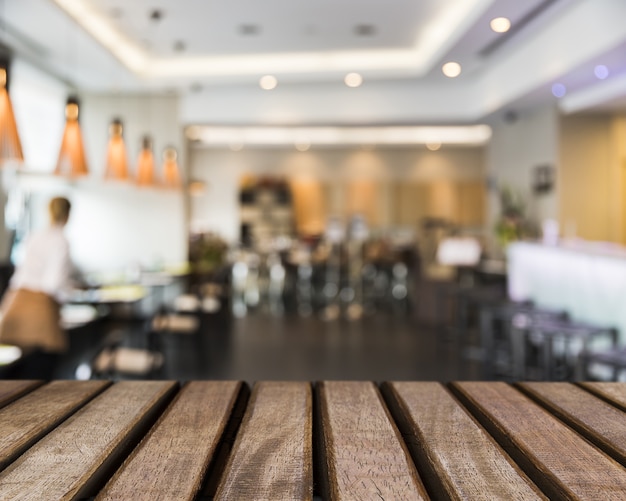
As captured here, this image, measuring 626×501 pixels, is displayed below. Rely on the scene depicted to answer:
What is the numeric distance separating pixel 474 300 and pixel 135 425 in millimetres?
6187

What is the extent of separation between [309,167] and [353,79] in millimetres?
7283

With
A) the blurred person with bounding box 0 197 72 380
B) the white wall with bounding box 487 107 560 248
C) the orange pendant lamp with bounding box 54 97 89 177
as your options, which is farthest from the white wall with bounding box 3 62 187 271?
the white wall with bounding box 487 107 560 248

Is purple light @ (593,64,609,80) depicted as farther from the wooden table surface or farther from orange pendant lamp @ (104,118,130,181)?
the wooden table surface

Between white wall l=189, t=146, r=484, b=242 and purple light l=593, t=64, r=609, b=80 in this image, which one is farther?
white wall l=189, t=146, r=484, b=242

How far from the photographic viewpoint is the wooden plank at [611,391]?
1.74m

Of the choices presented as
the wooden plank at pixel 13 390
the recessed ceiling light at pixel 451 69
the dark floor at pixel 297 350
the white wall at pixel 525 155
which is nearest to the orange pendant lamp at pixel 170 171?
the dark floor at pixel 297 350

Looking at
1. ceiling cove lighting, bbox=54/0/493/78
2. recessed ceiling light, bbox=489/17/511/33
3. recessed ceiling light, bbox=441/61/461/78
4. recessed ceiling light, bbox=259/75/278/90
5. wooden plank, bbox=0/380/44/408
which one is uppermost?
ceiling cove lighting, bbox=54/0/493/78

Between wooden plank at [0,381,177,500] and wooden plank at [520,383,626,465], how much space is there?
0.95 metres

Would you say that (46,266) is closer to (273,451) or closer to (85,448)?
(85,448)

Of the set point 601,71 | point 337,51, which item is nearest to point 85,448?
point 601,71

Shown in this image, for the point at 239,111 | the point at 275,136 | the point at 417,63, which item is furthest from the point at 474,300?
the point at 275,136

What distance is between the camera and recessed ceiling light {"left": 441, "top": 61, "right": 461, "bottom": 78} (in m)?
8.41

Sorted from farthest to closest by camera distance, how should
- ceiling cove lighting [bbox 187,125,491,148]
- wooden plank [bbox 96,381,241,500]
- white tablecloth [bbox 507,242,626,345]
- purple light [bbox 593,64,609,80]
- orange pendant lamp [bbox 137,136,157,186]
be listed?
1. ceiling cove lighting [bbox 187,125,491,148]
2. orange pendant lamp [bbox 137,136,157,186]
3. purple light [bbox 593,64,609,80]
4. white tablecloth [bbox 507,242,626,345]
5. wooden plank [bbox 96,381,241,500]

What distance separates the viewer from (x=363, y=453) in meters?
1.34
